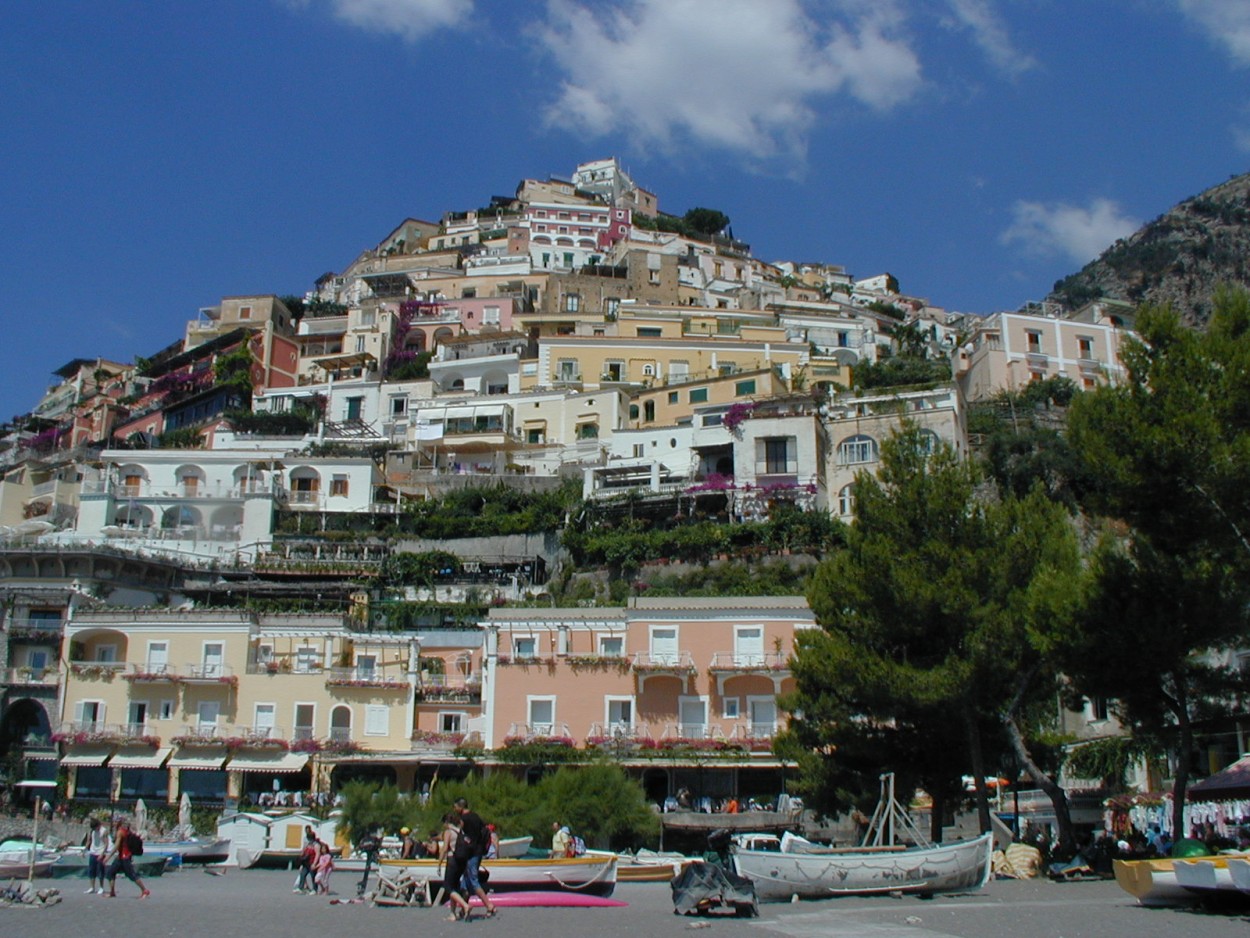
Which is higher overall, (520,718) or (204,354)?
(204,354)

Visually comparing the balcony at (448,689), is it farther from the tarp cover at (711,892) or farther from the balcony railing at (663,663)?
the tarp cover at (711,892)

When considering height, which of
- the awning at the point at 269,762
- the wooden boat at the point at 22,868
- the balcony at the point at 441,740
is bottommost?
the wooden boat at the point at 22,868

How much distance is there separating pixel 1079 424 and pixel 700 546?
1163 inches

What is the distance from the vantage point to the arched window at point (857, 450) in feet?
174

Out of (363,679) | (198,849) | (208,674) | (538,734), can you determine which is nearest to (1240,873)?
(538,734)

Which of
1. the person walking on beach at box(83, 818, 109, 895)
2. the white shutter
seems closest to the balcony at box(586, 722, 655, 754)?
the white shutter

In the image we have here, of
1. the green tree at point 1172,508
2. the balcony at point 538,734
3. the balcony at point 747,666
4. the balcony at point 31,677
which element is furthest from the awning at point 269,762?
the green tree at point 1172,508

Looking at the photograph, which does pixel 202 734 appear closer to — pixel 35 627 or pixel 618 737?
pixel 35 627

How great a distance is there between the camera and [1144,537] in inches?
887

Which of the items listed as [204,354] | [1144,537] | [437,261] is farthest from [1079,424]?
[437,261]

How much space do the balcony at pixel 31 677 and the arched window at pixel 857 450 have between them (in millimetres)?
32869

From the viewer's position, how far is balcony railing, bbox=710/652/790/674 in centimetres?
3800

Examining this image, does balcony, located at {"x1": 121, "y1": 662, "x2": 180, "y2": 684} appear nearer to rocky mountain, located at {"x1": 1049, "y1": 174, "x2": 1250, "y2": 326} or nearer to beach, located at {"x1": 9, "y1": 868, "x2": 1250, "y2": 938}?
beach, located at {"x1": 9, "y1": 868, "x2": 1250, "y2": 938}

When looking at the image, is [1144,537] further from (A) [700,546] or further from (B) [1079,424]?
(A) [700,546]
